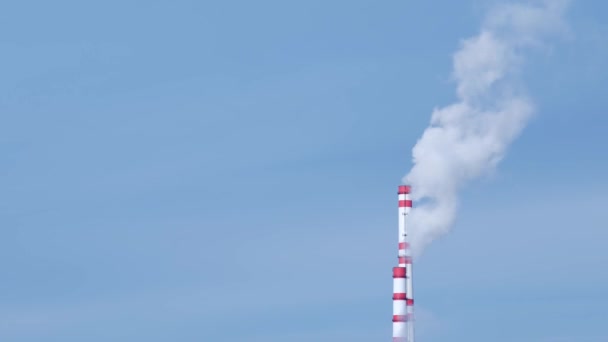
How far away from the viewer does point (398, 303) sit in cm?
5659

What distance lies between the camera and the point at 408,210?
5741 centimetres

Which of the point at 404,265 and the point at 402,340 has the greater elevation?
the point at 404,265

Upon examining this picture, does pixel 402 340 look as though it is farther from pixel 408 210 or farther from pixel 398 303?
pixel 408 210

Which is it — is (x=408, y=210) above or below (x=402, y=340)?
above

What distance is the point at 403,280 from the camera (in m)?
56.7

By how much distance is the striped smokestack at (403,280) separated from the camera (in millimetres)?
56188

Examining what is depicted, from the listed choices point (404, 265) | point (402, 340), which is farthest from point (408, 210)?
point (402, 340)

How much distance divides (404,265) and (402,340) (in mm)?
3502

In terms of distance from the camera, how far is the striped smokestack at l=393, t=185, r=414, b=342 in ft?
184

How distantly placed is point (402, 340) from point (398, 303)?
187 centimetres

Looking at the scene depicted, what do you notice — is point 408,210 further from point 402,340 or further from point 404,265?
point 402,340

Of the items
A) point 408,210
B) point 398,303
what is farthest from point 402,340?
point 408,210

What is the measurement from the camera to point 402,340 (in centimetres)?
→ 5553

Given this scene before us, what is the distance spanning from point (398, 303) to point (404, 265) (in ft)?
5.74
